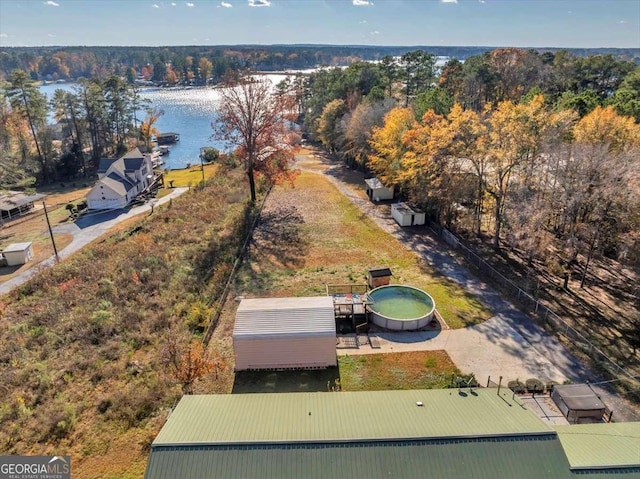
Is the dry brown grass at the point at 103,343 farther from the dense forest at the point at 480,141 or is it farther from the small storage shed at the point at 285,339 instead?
the dense forest at the point at 480,141

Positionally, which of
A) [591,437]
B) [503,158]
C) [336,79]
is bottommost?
[591,437]

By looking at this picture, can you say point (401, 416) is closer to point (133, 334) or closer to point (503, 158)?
point (133, 334)

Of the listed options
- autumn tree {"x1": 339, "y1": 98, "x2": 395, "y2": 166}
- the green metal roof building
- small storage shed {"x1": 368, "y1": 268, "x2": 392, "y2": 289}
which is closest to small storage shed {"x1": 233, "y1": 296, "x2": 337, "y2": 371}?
the green metal roof building

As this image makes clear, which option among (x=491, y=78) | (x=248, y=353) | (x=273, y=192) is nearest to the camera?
(x=248, y=353)

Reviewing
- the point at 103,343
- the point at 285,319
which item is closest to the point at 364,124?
the point at 285,319

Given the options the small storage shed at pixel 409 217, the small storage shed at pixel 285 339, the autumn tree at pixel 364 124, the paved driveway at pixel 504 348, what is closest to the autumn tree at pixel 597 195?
the paved driveway at pixel 504 348

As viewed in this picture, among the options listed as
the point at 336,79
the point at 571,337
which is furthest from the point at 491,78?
the point at 571,337
